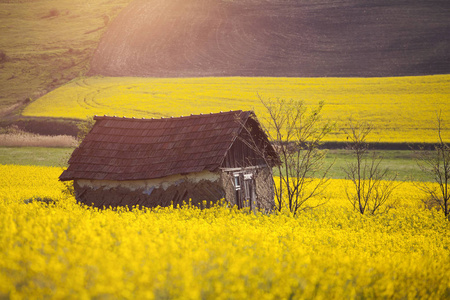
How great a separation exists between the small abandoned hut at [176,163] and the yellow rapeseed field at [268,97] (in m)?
18.0

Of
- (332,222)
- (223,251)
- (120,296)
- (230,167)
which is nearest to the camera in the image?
(120,296)

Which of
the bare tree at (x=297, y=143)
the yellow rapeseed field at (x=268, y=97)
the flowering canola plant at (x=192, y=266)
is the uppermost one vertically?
the yellow rapeseed field at (x=268, y=97)

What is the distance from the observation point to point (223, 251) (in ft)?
21.7

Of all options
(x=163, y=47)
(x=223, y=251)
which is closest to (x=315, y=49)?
(x=163, y=47)

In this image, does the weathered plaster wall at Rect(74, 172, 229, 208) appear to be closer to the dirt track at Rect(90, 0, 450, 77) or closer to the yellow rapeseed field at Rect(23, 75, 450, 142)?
the yellow rapeseed field at Rect(23, 75, 450, 142)

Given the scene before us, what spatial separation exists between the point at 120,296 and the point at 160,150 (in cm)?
1349

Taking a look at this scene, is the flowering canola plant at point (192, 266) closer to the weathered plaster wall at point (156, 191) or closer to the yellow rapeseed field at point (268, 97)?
the weathered plaster wall at point (156, 191)

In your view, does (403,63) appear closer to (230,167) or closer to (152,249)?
(230,167)

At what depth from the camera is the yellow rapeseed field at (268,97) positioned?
3772cm

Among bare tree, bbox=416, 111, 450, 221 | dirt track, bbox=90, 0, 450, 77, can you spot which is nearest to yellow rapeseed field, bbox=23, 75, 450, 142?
dirt track, bbox=90, 0, 450, 77

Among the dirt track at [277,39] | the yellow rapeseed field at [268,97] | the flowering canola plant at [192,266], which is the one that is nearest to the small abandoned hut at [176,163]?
the flowering canola plant at [192,266]

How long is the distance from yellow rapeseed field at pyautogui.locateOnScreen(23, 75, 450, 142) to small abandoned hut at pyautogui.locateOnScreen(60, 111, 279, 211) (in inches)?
708

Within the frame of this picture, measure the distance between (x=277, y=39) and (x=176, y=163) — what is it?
58.1 meters

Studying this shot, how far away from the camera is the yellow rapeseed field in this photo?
3772 cm
